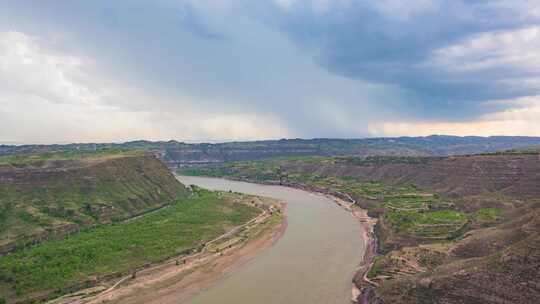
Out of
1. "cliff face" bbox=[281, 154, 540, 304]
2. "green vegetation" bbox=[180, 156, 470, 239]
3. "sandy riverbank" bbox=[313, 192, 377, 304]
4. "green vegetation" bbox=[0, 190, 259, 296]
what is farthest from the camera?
"green vegetation" bbox=[180, 156, 470, 239]

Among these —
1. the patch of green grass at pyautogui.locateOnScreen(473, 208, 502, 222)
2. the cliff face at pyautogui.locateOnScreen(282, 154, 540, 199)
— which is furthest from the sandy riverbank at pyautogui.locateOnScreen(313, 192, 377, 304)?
the cliff face at pyautogui.locateOnScreen(282, 154, 540, 199)

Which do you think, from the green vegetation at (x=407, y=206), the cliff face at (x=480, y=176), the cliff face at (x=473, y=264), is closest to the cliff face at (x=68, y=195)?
the cliff face at (x=473, y=264)

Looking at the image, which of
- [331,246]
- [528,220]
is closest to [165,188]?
[331,246]

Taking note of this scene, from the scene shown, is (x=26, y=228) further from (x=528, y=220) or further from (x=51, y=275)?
(x=528, y=220)

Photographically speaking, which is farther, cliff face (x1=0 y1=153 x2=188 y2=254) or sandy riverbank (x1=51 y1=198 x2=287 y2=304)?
cliff face (x1=0 y1=153 x2=188 y2=254)

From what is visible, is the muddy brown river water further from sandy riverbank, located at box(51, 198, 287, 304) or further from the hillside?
the hillside

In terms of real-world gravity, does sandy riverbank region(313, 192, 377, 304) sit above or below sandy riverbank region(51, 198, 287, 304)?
above
